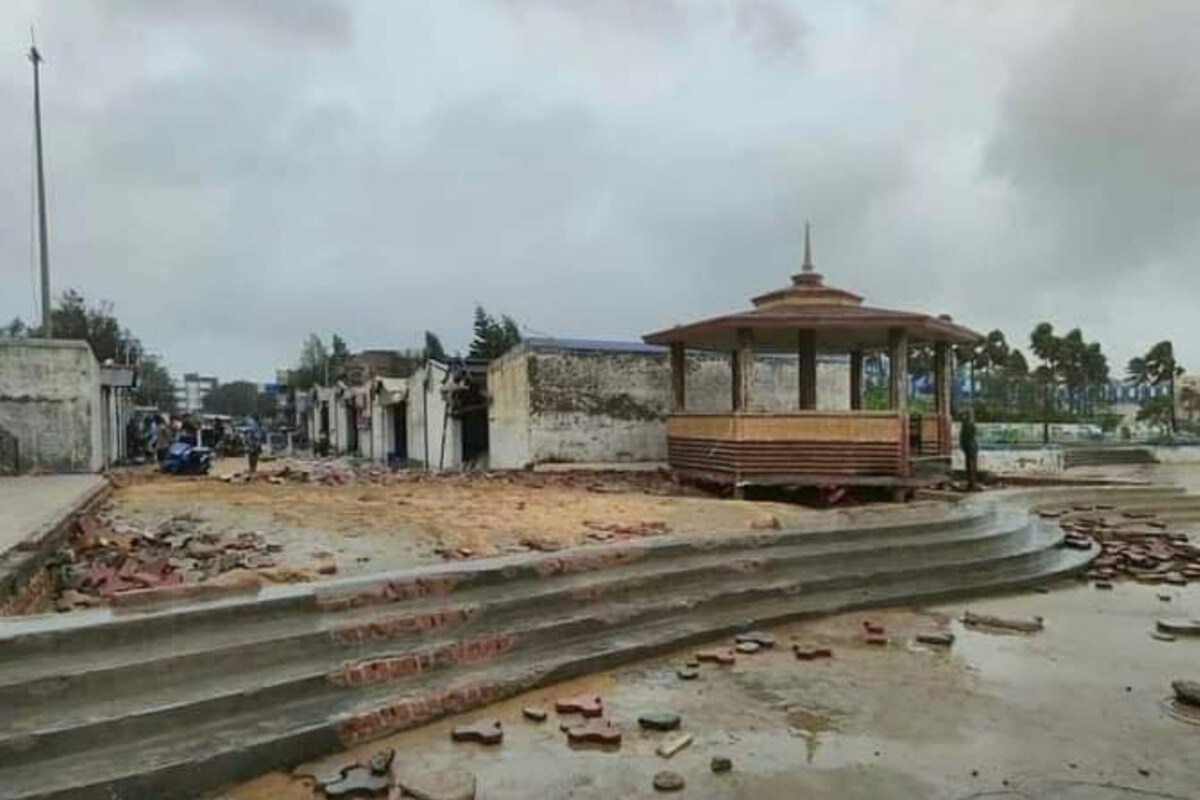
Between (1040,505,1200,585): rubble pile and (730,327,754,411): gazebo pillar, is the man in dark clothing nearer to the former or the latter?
(1040,505,1200,585): rubble pile

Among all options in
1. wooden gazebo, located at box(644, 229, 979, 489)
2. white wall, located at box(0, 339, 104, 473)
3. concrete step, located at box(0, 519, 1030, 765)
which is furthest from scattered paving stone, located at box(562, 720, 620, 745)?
white wall, located at box(0, 339, 104, 473)

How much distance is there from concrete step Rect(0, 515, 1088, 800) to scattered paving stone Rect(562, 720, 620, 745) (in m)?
0.60

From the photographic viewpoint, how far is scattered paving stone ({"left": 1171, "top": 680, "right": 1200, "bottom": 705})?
→ 14.2ft

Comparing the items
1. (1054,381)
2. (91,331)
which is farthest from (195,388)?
(1054,381)

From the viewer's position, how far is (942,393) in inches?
573

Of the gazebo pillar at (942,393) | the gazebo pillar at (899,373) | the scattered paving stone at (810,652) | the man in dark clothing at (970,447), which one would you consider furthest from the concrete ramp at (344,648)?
the man in dark clothing at (970,447)

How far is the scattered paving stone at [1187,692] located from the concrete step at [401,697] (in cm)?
228

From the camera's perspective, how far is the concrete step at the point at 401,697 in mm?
3150

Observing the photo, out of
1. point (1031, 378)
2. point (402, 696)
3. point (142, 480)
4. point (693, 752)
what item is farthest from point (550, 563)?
point (1031, 378)

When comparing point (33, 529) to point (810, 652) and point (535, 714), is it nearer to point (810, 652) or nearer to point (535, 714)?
point (535, 714)

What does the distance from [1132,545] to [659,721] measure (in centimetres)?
758

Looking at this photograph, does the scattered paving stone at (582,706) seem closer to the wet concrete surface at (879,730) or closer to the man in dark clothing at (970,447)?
the wet concrete surface at (879,730)

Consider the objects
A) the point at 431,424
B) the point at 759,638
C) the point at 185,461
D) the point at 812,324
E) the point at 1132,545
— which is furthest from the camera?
the point at 431,424

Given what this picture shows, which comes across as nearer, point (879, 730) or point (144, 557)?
point (879, 730)
